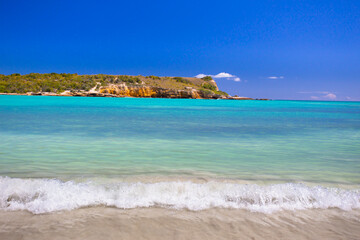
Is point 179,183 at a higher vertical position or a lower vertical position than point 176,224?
higher

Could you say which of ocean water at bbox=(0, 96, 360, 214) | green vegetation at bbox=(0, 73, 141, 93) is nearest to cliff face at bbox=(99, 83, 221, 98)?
green vegetation at bbox=(0, 73, 141, 93)

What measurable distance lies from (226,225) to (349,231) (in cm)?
147

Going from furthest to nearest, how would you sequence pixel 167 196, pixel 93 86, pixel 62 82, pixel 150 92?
pixel 150 92 → pixel 62 82 → pixel 93 86 → pixel 167 196

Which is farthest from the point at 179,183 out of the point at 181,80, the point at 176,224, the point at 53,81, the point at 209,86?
the point at 209,86

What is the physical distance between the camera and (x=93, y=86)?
112 m

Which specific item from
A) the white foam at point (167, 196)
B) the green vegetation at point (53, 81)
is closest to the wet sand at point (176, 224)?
the white foam at point (167, 196)

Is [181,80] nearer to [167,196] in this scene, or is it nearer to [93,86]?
[93,86]

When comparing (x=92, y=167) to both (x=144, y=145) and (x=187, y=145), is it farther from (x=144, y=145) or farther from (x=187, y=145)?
(x=187, y=145)

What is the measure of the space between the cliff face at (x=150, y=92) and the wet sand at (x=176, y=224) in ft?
363

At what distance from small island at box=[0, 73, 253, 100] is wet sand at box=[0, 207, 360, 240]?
352 feet

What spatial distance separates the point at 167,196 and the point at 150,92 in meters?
119

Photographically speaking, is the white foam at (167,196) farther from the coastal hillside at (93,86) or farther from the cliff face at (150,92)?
the cliff face at (150,92)

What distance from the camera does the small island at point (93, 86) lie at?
102m

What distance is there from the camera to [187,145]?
31.2ft
